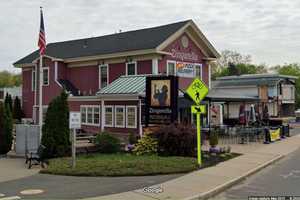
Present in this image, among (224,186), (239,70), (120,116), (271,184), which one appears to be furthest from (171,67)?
(239,70)

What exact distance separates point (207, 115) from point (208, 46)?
5537 millimetres

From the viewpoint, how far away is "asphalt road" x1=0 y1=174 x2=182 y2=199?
35.1 feet

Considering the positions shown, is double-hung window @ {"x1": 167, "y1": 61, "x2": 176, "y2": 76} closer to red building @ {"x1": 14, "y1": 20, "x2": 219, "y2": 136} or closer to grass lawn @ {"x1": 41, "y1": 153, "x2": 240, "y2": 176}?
red building @ {"x1": 14, "y1": 20, "x2": 219, "y2": 136}

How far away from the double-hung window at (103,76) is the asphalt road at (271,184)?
1836cm

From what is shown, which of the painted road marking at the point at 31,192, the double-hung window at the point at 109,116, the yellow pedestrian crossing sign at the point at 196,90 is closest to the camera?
the painted road marking at the point at 31,192

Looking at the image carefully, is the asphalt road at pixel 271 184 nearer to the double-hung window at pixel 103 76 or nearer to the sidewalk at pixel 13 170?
the sidewalk at pixel 13 170

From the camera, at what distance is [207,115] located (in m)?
32.4

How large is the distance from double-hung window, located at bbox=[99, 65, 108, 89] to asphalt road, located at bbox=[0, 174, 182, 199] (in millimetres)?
19549

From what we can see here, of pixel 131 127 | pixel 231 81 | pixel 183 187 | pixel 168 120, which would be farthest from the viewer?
pixel 231 81

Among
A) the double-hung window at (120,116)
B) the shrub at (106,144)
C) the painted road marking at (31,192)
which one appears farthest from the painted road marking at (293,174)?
the double-hung window at (120,116)

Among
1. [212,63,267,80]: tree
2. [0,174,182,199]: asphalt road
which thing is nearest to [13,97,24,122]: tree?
[0,174,182,199]: asphalt road

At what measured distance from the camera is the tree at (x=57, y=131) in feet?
58.6

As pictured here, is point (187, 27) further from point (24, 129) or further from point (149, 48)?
point (24, 129)

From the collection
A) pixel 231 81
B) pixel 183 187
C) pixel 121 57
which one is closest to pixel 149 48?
pixel 121 57
